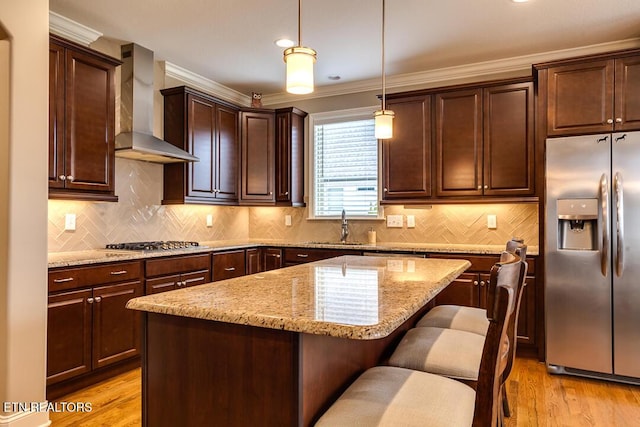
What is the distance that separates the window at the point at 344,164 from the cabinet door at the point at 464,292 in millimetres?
1283

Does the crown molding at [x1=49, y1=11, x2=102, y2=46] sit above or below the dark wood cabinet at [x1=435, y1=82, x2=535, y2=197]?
above

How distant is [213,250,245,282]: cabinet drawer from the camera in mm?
3932

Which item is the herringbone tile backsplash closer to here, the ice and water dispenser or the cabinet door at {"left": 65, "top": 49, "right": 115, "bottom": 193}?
the cabinet door at {"left": 65, "top": 49, "right": 115, "bottom": 193}

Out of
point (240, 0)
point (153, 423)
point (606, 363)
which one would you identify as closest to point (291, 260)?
point (240, 0)

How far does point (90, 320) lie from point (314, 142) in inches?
117

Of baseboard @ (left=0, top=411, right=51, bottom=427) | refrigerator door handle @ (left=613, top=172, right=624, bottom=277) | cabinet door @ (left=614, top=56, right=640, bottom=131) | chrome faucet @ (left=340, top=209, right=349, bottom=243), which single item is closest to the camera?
baseboard @ (left=0, top=411, right=51, bottom=427)

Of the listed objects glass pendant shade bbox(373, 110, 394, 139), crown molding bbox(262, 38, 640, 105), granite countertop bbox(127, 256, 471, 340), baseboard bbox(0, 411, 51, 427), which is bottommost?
baseboard bbox(0, 411, 51, 427)

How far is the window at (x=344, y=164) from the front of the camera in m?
4.72

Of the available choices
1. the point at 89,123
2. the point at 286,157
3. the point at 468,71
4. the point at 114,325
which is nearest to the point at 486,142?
the point at 468,71

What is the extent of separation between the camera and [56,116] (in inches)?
113

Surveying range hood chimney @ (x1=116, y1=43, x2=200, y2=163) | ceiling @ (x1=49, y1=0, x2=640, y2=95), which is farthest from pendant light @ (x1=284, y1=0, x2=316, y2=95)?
range hood chimney @ (x1=116, y1=43, x2=200, y2=163)

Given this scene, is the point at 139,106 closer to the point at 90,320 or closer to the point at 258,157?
the point at 258,157

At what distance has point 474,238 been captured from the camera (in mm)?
4164

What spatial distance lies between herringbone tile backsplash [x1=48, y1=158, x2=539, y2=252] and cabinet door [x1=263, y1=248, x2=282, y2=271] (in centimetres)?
63
